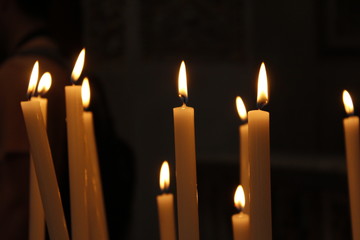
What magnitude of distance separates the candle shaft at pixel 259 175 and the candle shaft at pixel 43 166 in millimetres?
103

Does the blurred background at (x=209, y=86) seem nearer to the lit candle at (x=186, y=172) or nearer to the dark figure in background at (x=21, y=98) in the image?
the dark figure in background at (x=21, y=98)

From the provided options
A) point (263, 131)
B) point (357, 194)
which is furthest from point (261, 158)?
point (357, 194)

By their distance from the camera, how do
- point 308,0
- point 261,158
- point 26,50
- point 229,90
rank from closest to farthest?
point 261,158
point 26,50
point 229,90
point 308,0

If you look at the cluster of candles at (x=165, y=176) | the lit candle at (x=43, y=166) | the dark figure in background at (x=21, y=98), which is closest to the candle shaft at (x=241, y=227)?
the cluster of candles at (x=165, y=176)

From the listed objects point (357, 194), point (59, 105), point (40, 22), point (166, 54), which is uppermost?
point (166, 54)

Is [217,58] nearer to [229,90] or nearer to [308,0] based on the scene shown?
[229,90]

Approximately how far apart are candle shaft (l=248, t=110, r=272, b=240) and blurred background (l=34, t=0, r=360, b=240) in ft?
2.90

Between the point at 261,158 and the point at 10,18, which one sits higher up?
the point at 10,18

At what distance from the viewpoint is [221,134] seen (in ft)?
4.72

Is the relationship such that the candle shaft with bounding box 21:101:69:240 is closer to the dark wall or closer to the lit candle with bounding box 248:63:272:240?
the lit candle with bounding box 248:63:272:240

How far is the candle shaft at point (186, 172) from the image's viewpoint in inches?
10.9

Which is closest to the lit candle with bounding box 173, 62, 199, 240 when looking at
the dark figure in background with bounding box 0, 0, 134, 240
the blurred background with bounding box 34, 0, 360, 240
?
the dark figure in background with bounding box 0, 0, 134, 240

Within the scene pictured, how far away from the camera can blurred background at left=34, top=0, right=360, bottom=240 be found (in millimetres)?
1280

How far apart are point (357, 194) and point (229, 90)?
112 centimetres
